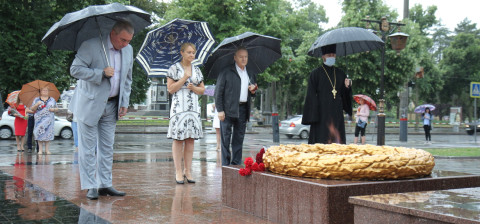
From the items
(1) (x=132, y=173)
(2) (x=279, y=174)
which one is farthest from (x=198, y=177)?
(2) (x=279, y=174)

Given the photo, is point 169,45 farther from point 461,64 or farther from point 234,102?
point 461,64

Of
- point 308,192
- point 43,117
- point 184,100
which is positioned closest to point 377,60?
point 43,117

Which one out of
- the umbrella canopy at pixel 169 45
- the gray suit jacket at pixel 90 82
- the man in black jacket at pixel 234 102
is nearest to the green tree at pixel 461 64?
the umbrella canopy at pixel 169 45

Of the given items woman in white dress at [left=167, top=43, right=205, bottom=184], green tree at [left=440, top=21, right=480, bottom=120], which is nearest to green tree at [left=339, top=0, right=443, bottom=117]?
green tree at [left=440, top=21, right=480, bottom=120]

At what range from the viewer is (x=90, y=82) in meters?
5.94

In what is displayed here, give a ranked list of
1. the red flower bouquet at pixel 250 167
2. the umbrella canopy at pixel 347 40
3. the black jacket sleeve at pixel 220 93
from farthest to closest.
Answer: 1. the umbrella canopy at pixel 347 40
2. the black jacket sleeve at pixel 220 93
3. the red flower bouquet at pixel 250 167

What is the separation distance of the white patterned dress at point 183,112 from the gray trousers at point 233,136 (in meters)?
0.38

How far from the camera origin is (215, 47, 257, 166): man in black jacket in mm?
7273

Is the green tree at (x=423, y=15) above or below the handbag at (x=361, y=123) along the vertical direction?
above

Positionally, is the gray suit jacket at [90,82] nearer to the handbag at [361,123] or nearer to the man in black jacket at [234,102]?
the man in black jacket at [234,102]

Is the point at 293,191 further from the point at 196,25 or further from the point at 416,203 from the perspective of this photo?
the point at 196,25

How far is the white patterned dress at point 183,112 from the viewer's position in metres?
7.10

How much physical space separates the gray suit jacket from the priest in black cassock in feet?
8.82

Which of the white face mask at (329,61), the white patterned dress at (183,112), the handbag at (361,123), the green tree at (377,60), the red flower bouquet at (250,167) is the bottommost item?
the red flower bouquet at (250,167)
